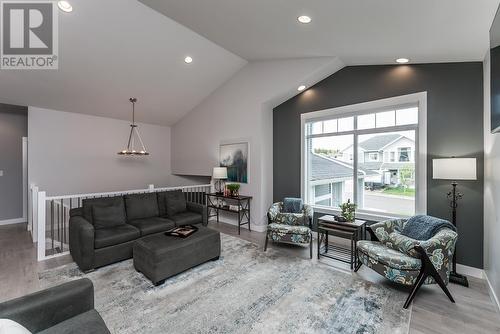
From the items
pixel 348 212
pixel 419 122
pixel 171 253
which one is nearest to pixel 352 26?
pixel 419 122

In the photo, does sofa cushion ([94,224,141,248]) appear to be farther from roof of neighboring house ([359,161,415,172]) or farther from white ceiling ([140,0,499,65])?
roof of neighboring house ([359,161,415,172])

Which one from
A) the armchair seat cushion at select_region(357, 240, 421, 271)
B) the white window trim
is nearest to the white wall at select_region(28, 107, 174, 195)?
the white window trim

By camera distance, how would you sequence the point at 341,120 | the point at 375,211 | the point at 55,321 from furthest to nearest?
the point at 341,120
the point at 375,211
the point at 55,321

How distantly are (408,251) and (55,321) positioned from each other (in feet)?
11.0

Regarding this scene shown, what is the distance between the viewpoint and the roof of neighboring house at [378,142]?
3840 mm

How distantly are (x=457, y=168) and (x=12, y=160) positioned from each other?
354 inches

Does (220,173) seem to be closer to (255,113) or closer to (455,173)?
(255,113)

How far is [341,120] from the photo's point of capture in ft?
14.6

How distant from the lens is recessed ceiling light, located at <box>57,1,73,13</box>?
10.0ft

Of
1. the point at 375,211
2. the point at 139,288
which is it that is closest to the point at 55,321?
the point at 139,288

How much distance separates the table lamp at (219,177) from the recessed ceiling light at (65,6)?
11.7 ft

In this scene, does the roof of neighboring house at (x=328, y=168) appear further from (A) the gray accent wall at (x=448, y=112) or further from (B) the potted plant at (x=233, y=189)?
(B) the potted plant at (x=233, y=189)

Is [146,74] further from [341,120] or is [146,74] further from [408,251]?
[408,251]

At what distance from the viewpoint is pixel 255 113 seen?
16.8 feet
